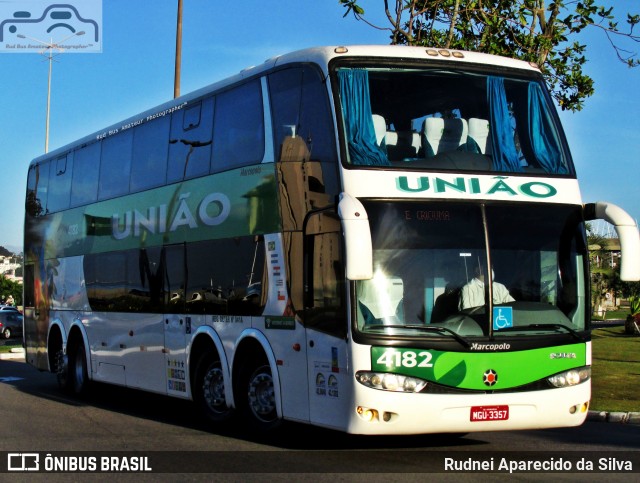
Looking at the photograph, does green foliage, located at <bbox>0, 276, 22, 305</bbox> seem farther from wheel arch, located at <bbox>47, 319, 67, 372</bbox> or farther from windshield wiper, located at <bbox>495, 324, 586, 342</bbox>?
windshield wiper, located at <bbox>495, 324, 586, 342</bbox>

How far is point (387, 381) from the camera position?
9.34 m

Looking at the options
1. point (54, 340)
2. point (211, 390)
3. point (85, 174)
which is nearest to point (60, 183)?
point (85, 174)

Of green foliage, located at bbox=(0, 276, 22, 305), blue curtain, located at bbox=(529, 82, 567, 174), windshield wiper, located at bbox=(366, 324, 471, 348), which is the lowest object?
windshield wiper, located at bbox=(366, 324, 471, 348)

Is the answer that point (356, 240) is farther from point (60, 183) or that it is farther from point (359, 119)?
point (60, 183)

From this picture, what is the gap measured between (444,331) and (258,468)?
2119mm

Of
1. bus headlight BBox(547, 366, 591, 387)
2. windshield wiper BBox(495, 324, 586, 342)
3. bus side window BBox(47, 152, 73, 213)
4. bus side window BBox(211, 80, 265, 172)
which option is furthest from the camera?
bus side window BBox(47, 152, 73, 213)

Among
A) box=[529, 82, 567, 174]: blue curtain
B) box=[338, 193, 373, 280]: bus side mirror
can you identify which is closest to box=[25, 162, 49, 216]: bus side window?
box=[529, 82, 567, 174]: blue curtain

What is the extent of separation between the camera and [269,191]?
11375 millimetres

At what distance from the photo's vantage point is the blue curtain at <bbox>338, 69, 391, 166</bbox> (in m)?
9.89

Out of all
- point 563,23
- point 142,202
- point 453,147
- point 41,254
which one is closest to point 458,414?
point 453,147

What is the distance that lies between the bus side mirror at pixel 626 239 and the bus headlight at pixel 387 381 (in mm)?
2342

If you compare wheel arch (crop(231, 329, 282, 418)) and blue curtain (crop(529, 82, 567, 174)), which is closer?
blue curtain (crop(529, 82, 567, 174))

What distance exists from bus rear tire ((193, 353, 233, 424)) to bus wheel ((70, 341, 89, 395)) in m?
4.74

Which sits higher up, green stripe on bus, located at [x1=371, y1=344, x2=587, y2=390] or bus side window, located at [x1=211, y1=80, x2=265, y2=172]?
A: bus side window, located at [x1=211, y1=80, x2=265, y2=172]
